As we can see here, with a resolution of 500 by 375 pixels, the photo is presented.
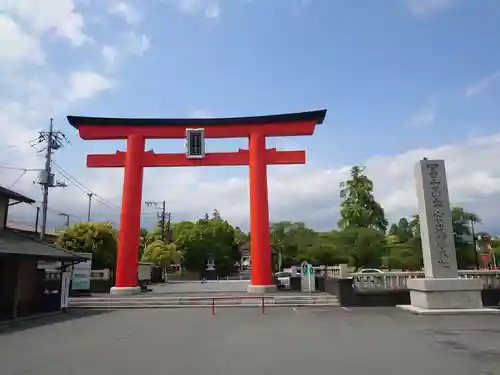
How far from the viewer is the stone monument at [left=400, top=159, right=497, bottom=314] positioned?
13.8 meters

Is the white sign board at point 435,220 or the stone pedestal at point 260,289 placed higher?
the white sign board at point 435,220

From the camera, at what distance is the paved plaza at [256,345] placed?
20.8ft

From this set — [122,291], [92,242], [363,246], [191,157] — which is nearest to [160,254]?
[92,242]

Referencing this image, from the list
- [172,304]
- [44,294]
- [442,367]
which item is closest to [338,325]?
[442,367]

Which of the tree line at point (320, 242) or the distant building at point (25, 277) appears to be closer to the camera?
the distant building at point (25, 277)

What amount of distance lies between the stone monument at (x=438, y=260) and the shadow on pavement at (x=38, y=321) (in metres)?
12.3

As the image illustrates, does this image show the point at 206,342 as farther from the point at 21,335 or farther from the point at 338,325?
the point at 21,335

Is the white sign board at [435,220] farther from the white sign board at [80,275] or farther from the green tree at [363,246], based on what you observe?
the green tree at [363,246]

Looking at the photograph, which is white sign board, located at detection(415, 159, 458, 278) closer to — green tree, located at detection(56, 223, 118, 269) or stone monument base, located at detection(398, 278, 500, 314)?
stone monument base, located at detection(398, 278, 500, 314)

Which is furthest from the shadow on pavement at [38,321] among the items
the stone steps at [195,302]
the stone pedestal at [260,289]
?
the stone pedestal at [260,289]

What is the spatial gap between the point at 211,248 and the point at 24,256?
40.1 metres

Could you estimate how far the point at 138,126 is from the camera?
867 inches

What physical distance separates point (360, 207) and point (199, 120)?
2895cm

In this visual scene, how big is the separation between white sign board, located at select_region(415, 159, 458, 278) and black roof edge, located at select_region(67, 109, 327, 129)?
25.0 feet
